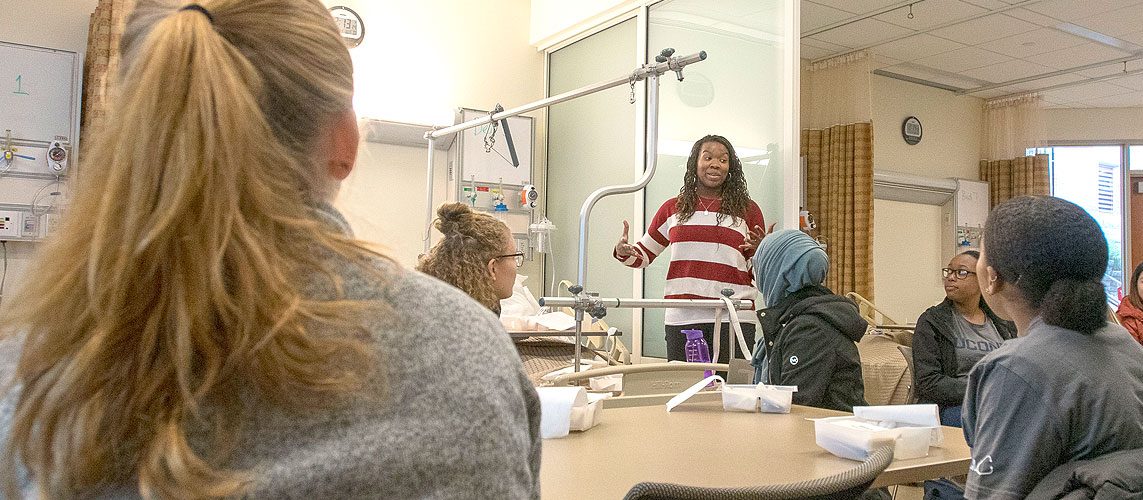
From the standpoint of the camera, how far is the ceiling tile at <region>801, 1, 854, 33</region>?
5680 millimetres

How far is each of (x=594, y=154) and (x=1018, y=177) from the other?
397 cm

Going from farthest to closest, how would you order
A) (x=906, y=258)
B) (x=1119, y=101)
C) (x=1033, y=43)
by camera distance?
(x=1119, y=101)
(x=906, y=258)
(x=1033, y=43)

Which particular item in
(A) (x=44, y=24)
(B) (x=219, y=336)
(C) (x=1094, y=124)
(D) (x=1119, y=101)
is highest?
(D) (x=1119, y=101)

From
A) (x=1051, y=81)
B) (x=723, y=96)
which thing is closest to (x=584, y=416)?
(x=723, y=96)

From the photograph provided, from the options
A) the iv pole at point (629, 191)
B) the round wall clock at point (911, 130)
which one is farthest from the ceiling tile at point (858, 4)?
the iv pole at point (629, 191)

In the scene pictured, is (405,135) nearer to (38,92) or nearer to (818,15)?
(38,92)

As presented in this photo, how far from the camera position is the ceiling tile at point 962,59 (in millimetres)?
6512

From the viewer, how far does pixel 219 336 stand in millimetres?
610

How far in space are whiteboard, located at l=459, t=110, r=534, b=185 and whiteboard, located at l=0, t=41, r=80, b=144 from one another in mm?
1988

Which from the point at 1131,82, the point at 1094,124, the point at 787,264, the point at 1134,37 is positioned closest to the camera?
the point at 787,264

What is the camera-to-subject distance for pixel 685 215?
3668 millimetres

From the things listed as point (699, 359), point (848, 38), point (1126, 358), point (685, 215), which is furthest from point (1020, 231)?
point (848, 38)

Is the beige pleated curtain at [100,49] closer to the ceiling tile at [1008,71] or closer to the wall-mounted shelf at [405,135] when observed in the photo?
the wall-mounted shelf at [405,135]

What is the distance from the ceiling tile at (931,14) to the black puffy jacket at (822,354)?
376 centimetres
